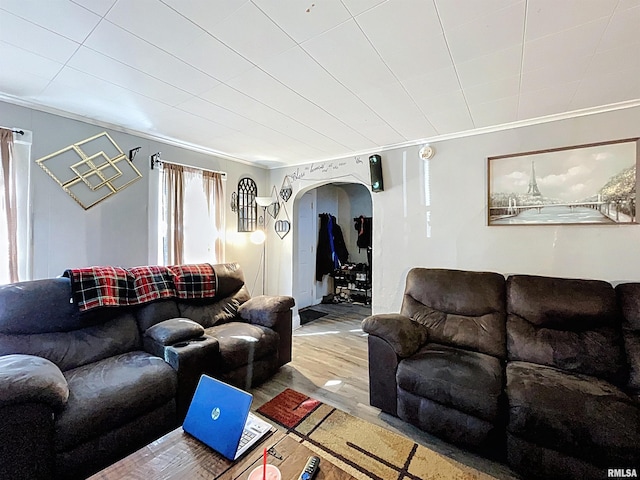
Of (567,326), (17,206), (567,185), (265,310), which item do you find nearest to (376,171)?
(567,185)

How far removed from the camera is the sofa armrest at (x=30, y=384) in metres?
1.30

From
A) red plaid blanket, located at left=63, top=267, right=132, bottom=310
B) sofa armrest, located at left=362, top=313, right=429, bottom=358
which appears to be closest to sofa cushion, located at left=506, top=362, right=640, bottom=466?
sofa armrest, located at left=362, top=313, right=429, bottom=358

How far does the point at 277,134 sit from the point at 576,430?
10.2ft

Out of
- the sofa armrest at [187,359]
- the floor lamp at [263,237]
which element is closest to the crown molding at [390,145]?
the floor lamp at [263,237]

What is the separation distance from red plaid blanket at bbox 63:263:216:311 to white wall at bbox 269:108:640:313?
204cm

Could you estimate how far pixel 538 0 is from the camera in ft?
4.19

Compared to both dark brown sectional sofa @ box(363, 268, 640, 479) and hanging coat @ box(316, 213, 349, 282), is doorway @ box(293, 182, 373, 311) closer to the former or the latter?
hanging coat @ box(316, 213, 349, 282)

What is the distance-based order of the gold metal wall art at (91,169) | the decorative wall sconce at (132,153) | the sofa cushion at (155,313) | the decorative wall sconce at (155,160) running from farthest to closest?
the decorative wall sconce at (155,160) → the decorative wall sconce at (132,153) → the gold metal wall art at (91,169) → the sofa cushion at (155,313)

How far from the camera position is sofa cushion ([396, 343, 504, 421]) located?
1680 mm

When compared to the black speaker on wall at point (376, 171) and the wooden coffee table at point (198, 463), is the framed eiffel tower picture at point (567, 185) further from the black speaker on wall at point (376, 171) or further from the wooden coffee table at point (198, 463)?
the wooden coffee table at point (198, 463)

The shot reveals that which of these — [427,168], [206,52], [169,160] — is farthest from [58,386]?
[427,168]

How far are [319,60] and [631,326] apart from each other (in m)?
2.66

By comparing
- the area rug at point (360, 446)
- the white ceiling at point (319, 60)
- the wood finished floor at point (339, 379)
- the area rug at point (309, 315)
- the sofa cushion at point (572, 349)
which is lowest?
the wood finished floor at point (339, 379)

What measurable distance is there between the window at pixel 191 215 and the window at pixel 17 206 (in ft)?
3.54
